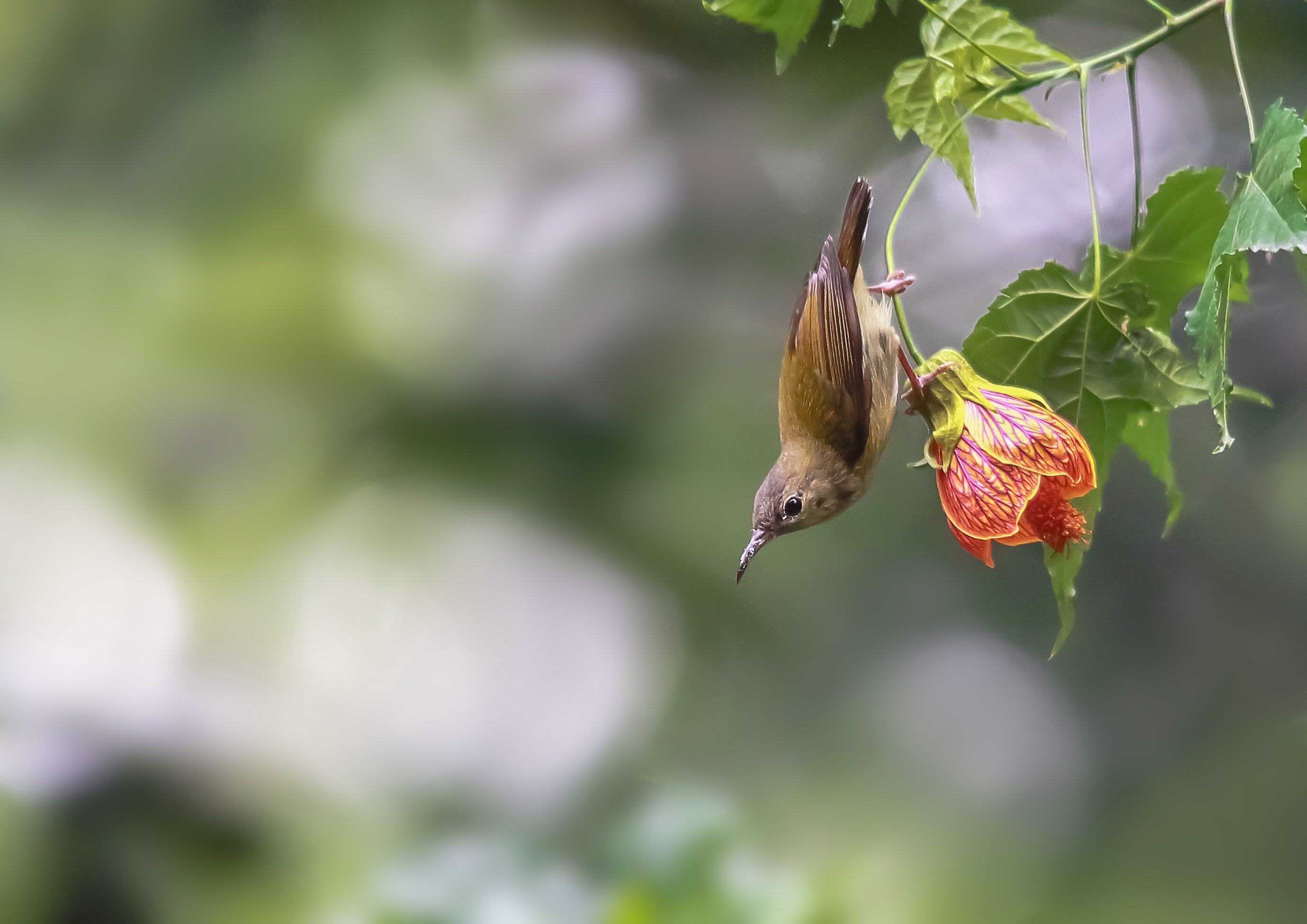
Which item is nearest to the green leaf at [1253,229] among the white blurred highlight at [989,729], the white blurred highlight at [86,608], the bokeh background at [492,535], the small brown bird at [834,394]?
the small brown bird at [834,394]

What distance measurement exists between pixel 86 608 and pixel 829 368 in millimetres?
1127

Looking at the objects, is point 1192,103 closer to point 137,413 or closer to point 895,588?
point 895,588

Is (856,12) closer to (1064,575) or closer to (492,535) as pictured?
(1064,575)

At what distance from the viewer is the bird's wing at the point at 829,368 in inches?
13.2

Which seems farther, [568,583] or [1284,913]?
[568,583]

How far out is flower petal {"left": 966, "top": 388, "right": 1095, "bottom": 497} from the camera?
281 mm

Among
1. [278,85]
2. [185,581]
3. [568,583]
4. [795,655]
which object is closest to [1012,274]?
[795,655]

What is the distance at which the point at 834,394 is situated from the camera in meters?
0.34

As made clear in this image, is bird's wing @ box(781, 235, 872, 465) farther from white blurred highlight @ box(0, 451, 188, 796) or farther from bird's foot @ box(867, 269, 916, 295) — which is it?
white blurred highlight @ box(0, 451, 188, 796)

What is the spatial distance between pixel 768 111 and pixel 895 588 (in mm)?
619

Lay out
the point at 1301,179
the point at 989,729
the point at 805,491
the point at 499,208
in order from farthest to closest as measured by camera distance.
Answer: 1. the point at 499,208
2. the point at 989,729
3. the point at 805,491
4. the point at 1301,179

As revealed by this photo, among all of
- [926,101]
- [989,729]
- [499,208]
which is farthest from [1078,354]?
[499,208]

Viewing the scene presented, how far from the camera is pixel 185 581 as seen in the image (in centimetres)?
113

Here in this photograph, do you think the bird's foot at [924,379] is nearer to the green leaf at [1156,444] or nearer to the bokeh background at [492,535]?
the green leaf at [1156,444]
